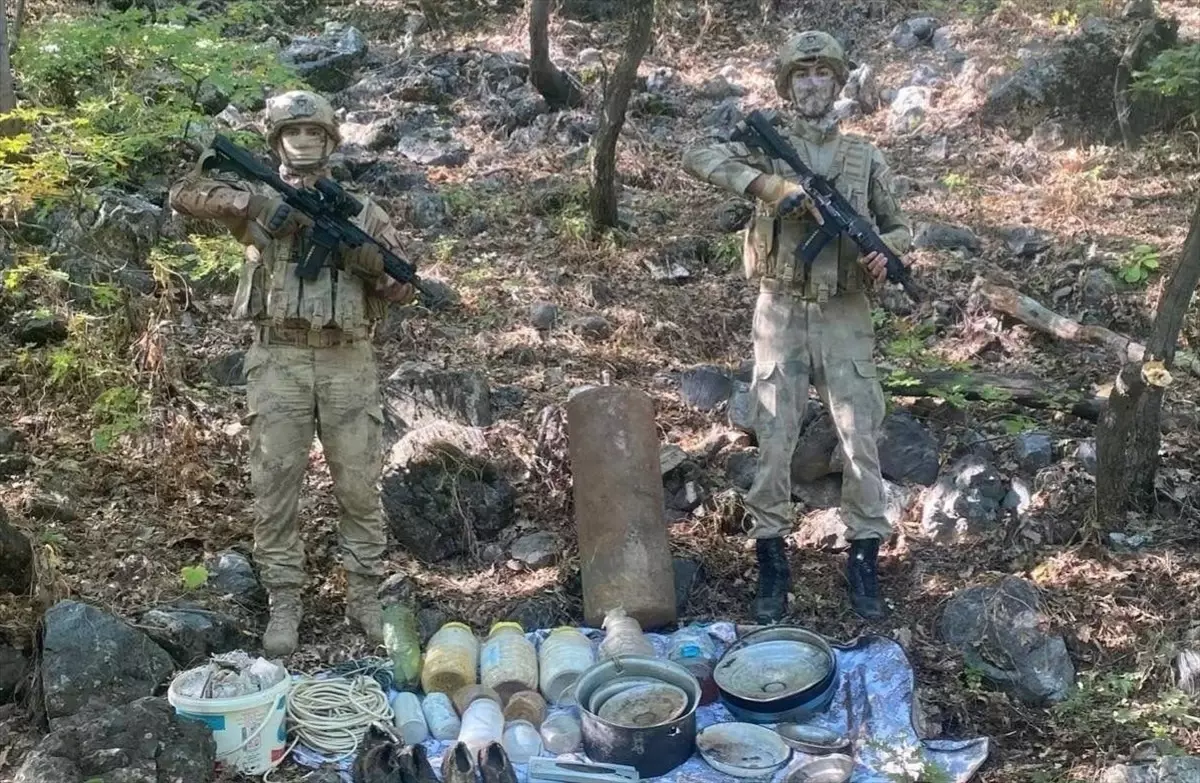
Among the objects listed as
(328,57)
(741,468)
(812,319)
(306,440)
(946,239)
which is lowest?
(741,468)

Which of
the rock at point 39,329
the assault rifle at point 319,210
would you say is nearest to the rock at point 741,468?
the assault rifle at point 319,210

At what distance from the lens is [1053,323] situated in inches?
279

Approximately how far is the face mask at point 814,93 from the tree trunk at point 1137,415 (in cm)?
183

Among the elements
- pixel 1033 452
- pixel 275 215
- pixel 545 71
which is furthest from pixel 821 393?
pixel 545 71

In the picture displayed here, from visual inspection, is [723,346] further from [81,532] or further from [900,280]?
[81,532]

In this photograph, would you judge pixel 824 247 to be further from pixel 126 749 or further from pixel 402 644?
pixel 126 749

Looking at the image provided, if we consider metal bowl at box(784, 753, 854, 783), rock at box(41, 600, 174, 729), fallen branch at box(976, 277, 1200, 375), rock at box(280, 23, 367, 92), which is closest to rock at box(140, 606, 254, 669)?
rock at box(41, 600, 174, 729)

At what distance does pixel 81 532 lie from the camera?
17.9ft

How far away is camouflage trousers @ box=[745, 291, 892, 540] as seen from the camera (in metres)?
4.77

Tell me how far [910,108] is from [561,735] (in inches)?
357

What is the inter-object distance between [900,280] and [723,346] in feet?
10.0

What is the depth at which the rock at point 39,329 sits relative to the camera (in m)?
6.66

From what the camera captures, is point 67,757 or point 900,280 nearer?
point 67,757

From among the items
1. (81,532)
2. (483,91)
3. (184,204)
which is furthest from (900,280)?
(483,91)
